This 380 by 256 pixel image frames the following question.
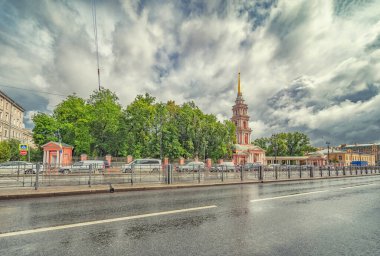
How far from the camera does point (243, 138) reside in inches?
3314

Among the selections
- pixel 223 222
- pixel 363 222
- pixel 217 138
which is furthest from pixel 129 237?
pixel 217 138

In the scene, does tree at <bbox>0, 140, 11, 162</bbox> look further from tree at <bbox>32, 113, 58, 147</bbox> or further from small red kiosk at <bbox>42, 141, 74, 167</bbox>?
small red kiosk at <bbox>42, 141, 74, 167</bbox>

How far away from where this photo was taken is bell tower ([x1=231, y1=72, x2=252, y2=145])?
84000 millimetres

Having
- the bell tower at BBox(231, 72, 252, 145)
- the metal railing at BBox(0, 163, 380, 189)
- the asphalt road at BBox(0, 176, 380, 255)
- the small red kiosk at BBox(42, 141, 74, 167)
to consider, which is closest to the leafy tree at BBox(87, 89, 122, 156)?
the small red kiosk at BBox(42, 141, 74, 167)

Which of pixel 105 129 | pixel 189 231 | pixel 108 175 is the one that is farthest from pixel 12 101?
pixel 189 231

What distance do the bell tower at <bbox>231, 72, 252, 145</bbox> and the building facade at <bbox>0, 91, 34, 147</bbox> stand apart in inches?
2458

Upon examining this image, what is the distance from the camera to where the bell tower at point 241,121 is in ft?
276

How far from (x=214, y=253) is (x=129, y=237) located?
65.3 inches

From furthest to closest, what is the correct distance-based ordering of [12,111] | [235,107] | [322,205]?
1. [235,107]
2. [12,111]
3. [322,205]

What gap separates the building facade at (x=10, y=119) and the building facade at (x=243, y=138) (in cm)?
5762

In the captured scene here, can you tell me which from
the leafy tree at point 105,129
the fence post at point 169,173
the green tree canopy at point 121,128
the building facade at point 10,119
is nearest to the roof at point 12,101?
the building facade at point 10,119

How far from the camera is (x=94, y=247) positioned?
378cm

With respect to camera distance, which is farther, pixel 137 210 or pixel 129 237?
pixel 137 210

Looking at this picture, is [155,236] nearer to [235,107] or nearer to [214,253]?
[214,253]
